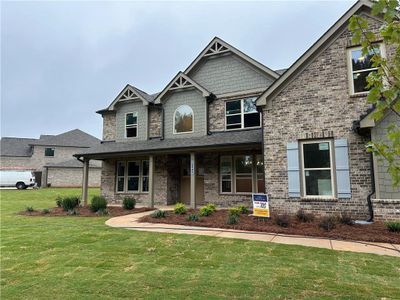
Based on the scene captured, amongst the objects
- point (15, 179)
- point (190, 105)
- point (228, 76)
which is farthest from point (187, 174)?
point (15, 179)

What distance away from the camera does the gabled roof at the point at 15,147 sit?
39.3 meters

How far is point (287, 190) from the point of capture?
9664mm

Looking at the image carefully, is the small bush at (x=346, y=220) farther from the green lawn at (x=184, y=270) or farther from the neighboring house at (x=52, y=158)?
the neighboring house at (x=52, y=158)

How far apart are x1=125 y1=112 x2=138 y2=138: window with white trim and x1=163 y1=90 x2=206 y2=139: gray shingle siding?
2210 millimetres

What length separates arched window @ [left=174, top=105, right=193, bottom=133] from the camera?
14.9 m

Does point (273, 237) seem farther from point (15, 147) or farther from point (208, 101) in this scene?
point (15, 147)

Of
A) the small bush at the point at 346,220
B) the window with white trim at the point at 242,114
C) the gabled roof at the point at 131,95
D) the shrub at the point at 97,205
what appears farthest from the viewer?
the gabled roof at the point at 131,95

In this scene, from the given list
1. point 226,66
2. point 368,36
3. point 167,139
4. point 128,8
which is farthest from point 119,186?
point 368,36

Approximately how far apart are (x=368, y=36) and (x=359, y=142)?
24.9 ft

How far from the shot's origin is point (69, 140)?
133 ft

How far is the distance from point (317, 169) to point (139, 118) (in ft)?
35.3

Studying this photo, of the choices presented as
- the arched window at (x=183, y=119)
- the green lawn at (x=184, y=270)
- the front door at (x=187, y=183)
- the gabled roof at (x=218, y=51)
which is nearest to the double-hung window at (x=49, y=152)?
the front door at (x=187, y=183)

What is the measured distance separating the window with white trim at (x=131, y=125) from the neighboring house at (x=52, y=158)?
21.7 metres

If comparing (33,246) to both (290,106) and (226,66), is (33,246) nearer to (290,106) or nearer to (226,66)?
(290,106)
